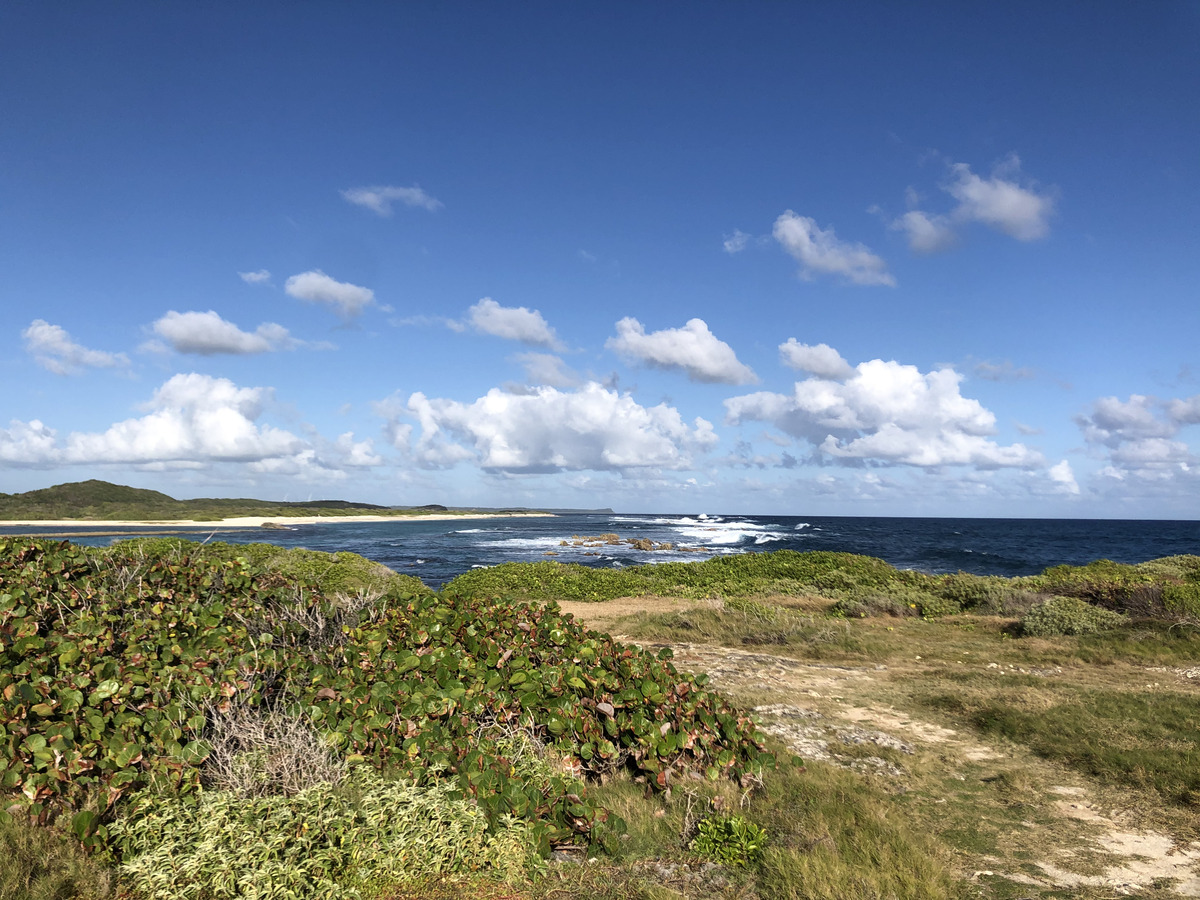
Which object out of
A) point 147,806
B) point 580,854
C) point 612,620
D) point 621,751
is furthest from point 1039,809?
point 612,620

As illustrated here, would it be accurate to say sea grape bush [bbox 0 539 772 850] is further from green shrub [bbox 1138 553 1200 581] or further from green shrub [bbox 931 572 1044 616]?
green shrub [bbox 1138 553 1200 581]

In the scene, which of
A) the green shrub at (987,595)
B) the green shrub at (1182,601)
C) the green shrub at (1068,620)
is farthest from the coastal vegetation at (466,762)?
the green shrub at (987,595)

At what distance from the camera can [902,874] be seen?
4020 mm

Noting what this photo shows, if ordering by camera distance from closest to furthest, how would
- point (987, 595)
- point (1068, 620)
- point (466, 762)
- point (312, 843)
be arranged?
point (312, 843)
point (466, 762)
point (1068, 620)
point (987, 595)

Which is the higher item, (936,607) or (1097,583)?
(1097,583)

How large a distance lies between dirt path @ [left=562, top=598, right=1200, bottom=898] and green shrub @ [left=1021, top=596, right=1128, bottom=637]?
351 centimetres

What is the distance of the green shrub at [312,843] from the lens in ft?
11.2

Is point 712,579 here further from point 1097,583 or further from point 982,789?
point 982,789

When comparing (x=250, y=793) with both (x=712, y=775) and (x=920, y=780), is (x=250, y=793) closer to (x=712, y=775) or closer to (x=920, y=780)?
(x=712, y=775)

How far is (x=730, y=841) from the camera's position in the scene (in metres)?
4.49

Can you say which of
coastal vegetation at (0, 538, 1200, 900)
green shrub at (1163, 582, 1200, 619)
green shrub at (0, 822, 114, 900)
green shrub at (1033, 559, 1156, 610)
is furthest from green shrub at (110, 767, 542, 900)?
green shrub at (1033, 559, 1156, 610)

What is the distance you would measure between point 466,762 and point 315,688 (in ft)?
4.58

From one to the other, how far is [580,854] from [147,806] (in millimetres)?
2736

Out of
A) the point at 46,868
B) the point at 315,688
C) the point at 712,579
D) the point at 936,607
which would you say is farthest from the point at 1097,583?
the point at 46,868
